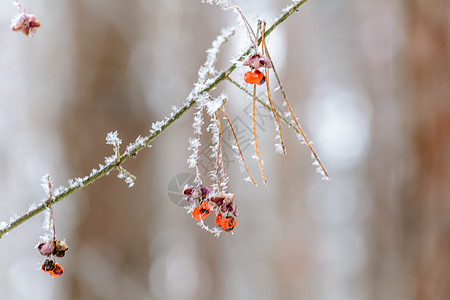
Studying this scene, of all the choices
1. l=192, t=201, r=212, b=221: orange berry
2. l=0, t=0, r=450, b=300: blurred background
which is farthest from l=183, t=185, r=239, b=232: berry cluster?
l=0, t=0, r=450, b=300: blurred background

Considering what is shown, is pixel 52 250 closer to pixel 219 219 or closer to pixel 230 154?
pixel 219 219

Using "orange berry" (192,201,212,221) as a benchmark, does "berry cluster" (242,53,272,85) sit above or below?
above

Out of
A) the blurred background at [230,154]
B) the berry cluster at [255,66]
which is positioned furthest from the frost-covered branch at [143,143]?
the blurred background at [230,154]

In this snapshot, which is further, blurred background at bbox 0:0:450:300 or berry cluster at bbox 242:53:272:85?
blurred background at bbox 0:0:450:300

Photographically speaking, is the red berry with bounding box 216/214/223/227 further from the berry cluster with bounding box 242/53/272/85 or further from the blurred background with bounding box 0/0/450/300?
the blurred background with bounding box 0/0/450/300

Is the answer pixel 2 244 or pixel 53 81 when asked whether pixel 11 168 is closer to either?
pixel 2 244

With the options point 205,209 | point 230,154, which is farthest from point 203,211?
point 230,154

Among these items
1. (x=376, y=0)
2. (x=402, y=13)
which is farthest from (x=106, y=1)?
(x=376, y=0)
